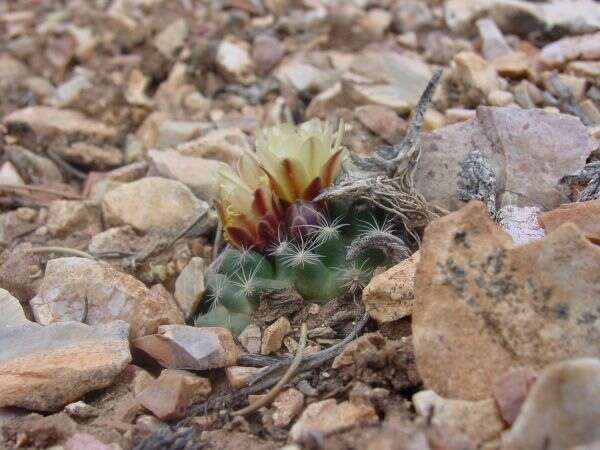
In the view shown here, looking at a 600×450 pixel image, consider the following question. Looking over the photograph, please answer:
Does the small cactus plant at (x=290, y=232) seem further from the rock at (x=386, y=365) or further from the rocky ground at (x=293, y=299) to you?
the rock at (x=386, y=365)

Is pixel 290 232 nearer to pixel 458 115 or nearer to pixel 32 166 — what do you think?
pixel 458 115

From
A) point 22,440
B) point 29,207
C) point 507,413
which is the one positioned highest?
point 507,413

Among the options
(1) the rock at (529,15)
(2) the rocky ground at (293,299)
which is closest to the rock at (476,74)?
(2) the rocky ground at (293,299)

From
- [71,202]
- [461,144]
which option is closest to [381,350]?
[461,144]

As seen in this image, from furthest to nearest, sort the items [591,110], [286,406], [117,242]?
[591,110] → [117,242] → [286,406]

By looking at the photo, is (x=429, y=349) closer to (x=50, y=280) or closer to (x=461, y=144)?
(x=461, y=144)

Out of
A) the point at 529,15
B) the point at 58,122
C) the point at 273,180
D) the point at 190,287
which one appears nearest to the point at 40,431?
the point at 190,287
